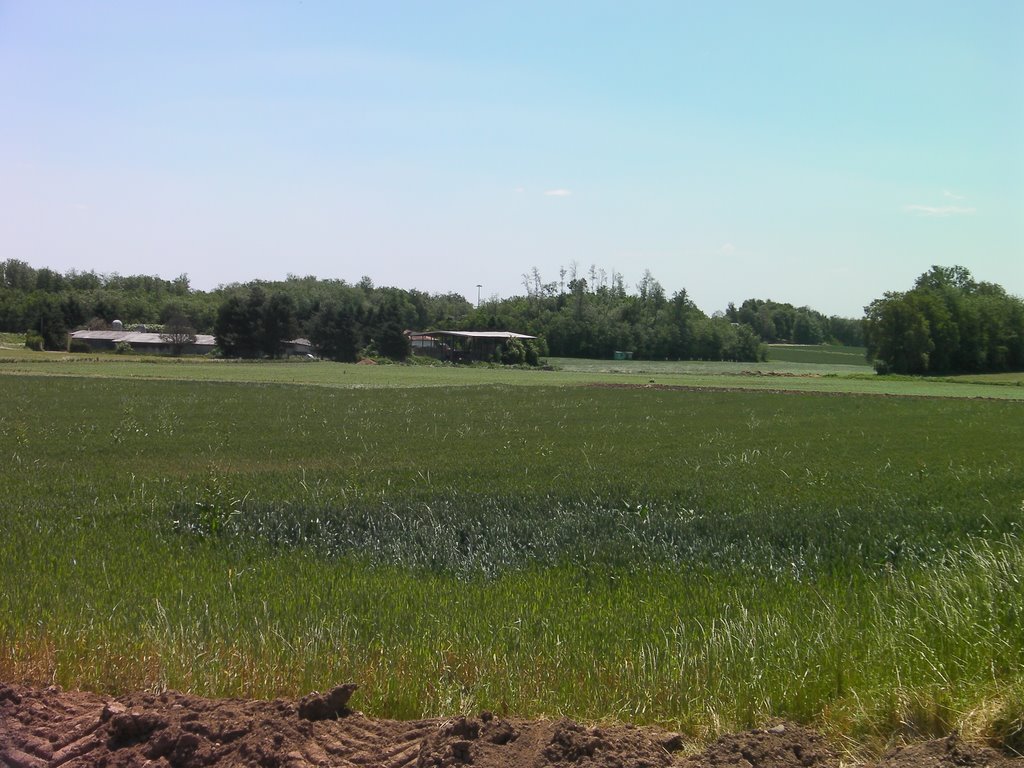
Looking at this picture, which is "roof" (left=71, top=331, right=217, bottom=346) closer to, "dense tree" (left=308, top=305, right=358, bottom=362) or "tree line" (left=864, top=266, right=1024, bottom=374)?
"dense tree" (left=308, top=305, right=358, bottom=362)

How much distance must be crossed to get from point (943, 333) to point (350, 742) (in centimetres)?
11281

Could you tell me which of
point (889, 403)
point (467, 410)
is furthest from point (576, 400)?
point (889, 403)

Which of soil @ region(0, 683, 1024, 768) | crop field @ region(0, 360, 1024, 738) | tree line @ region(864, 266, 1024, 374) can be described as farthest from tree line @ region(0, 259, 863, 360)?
soil @ region(0, 683, 1024, 768)

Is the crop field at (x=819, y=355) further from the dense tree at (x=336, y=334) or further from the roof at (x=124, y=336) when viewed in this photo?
the roof at (x=124, y=336)

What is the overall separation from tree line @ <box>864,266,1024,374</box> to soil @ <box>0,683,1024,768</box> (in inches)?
4169

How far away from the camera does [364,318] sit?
12612cm

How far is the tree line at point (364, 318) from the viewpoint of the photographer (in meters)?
116

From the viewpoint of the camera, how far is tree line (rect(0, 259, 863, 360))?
4560 inches

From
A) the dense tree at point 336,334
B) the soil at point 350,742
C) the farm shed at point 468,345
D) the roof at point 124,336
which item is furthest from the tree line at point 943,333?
the soil at point 350,742

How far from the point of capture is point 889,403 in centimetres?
4841

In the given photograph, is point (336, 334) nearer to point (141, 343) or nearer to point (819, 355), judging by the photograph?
point (141, 343)

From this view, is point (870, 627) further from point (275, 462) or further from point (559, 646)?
point (275, 462)

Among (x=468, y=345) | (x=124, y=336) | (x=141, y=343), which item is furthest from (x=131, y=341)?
(x=468, y=345)

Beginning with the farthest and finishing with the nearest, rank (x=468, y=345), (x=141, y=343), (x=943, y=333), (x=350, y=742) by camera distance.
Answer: (x=468, y=345) → (x=141, y=343) → (x=943, y=333) → (x=350, y=742)
